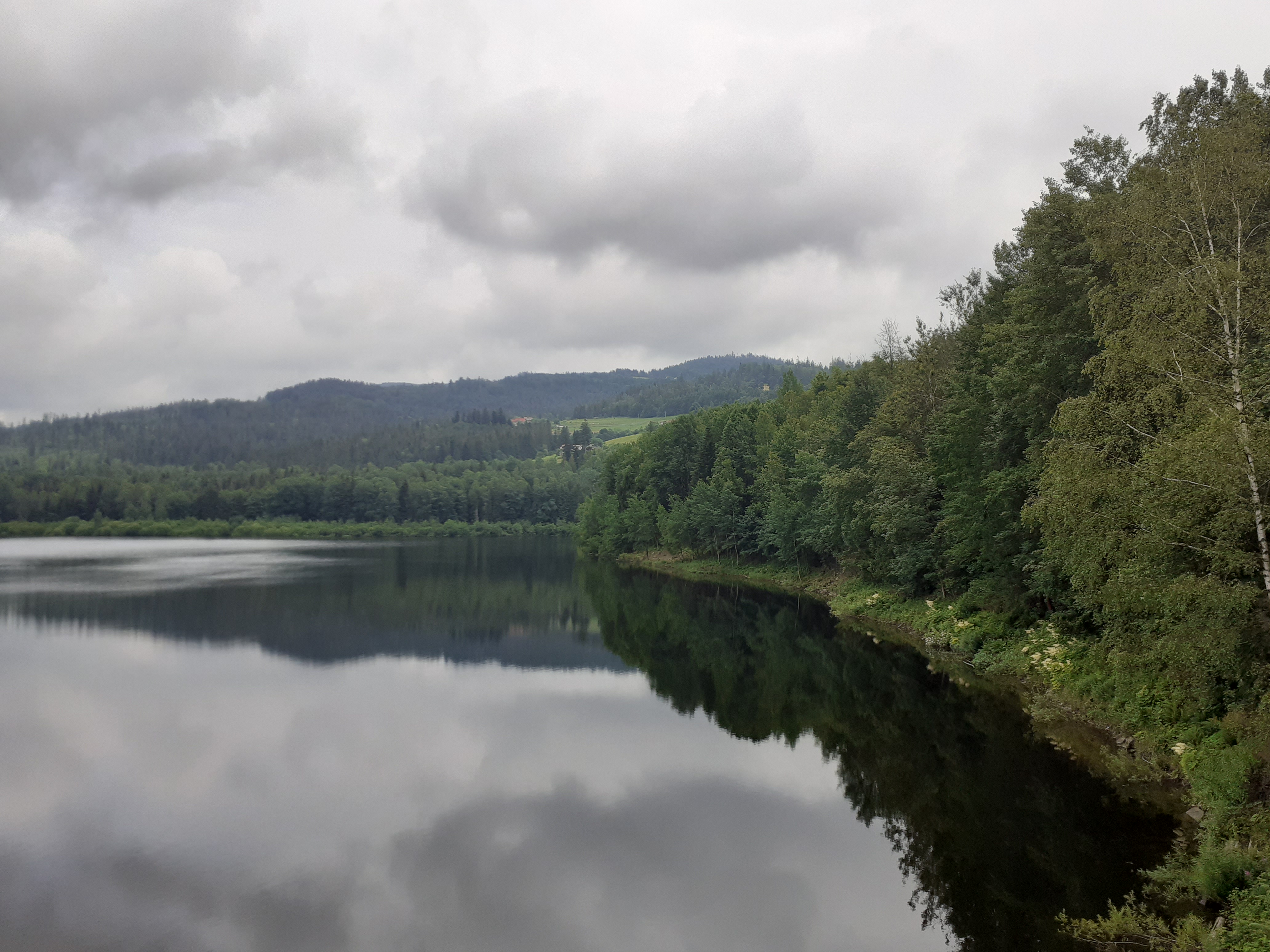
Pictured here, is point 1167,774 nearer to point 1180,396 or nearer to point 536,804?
point 1180,396

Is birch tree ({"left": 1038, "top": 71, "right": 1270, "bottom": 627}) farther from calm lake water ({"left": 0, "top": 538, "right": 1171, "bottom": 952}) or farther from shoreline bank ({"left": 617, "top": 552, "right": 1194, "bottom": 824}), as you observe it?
calm lake water ({"left": 0, "top": 538, "right": 1171, "bottom": 952})

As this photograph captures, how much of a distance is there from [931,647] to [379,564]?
66172 millimetres

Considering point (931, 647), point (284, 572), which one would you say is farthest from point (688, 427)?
point (931, 647)

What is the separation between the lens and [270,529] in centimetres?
14825

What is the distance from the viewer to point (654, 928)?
494 inches

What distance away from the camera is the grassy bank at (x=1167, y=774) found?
10648 mm

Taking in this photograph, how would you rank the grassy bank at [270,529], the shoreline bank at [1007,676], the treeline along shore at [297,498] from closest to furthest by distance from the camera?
1. the shoreline bank at [1007,676]
2. the grassy bank at [270,529]
3. the treeline along shore at [297,498]

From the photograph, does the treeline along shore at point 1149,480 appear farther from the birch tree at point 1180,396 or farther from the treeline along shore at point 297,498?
the treeline along shore at point 297,498

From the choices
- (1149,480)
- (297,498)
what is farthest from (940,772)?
(297,498)

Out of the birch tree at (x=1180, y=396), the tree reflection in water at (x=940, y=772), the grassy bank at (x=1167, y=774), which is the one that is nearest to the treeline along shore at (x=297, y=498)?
the tree reflection in water at (x=940, y=772)

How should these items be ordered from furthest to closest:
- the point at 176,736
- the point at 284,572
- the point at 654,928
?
1. the point at 284,572
2. the point at 176,736
3. the point at 654,928

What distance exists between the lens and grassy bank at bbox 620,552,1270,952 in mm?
10648

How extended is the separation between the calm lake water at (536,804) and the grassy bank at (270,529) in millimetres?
114788

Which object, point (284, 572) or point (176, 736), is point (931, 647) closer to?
point (176, 736)
